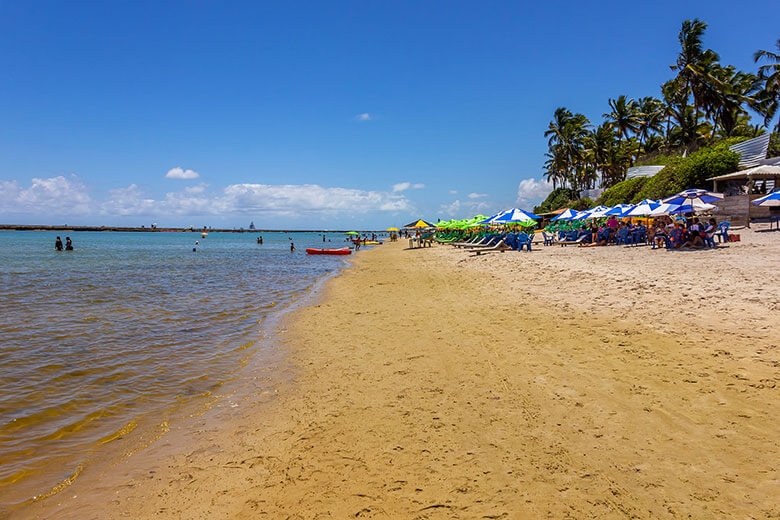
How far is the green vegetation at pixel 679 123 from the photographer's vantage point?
1353 inches

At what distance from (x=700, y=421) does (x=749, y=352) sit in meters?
2.18

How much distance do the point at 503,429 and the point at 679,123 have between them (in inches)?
1969

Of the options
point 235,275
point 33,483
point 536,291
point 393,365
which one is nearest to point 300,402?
point 393,365

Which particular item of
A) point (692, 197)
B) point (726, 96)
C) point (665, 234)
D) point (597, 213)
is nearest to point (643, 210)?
point (692, 197)

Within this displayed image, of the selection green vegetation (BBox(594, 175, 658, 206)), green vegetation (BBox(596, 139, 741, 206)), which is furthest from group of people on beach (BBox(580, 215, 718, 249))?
green vegetation (BBox(594, 175, 658, 206))

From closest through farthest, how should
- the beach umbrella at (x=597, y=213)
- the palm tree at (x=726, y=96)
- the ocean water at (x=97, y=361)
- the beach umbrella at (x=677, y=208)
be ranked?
the ocean water at (x=97, y=361) < the beach umbrella at (x=677, y=208) < the beach umbrella at (x=597, y=213) < the palm tree at (x=726, y=96)

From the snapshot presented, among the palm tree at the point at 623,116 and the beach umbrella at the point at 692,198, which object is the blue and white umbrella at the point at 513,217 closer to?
the beach umbrella at the point at 692,198

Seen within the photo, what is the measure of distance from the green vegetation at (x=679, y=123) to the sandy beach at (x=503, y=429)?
29.2 meters

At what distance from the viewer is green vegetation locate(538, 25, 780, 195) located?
34.4 meters

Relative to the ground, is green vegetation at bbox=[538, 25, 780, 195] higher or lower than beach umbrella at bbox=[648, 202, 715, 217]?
higher

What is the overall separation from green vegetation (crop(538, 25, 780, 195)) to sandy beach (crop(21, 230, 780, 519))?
29.2 m

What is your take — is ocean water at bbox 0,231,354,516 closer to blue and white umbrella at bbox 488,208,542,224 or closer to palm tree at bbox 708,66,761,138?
blue and white umbrella at bbox 488,208,542,224

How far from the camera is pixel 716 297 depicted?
7.26m

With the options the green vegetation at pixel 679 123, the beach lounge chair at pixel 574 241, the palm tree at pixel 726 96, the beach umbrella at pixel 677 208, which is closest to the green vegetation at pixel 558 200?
the green vegetation at pixel 679 123
